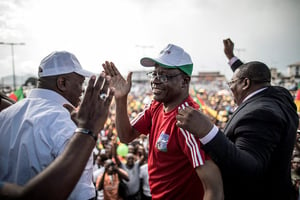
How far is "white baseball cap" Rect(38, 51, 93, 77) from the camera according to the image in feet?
6.30

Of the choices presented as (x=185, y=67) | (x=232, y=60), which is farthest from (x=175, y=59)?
(x=232, y=60)

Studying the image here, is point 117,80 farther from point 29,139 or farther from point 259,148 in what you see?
point 259,148

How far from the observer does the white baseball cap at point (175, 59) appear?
7.32ft

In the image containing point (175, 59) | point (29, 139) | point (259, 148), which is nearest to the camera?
point (29, 139)

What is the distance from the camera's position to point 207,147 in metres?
1.53

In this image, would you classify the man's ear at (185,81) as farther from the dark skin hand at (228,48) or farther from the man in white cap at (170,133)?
the dark skin hand at (228,48)

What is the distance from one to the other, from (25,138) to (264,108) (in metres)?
1.72

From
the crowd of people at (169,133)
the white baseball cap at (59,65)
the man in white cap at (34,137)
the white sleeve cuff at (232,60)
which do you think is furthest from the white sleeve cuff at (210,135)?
the white sleeve cuff at (232,60)

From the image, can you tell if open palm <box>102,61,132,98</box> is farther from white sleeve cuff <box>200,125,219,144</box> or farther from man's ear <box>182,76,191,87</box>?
white sleeve cuff <box>200,125,219,144</box>

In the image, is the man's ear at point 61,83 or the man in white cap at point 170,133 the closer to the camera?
the man in white cap at point 170,133

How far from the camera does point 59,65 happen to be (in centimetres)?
196

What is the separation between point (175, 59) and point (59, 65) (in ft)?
3.53

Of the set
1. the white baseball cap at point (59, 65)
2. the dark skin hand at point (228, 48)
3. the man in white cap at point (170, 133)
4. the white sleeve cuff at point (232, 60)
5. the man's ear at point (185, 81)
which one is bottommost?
the man in white cap at point (170, 133)

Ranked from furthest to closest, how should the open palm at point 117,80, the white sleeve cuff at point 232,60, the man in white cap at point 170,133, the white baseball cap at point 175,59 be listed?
the white sleeve cuff at point 232,60, the open palm at point 117,80, the white baseball cap at point 175,59, the man in white cap at point 170,133
